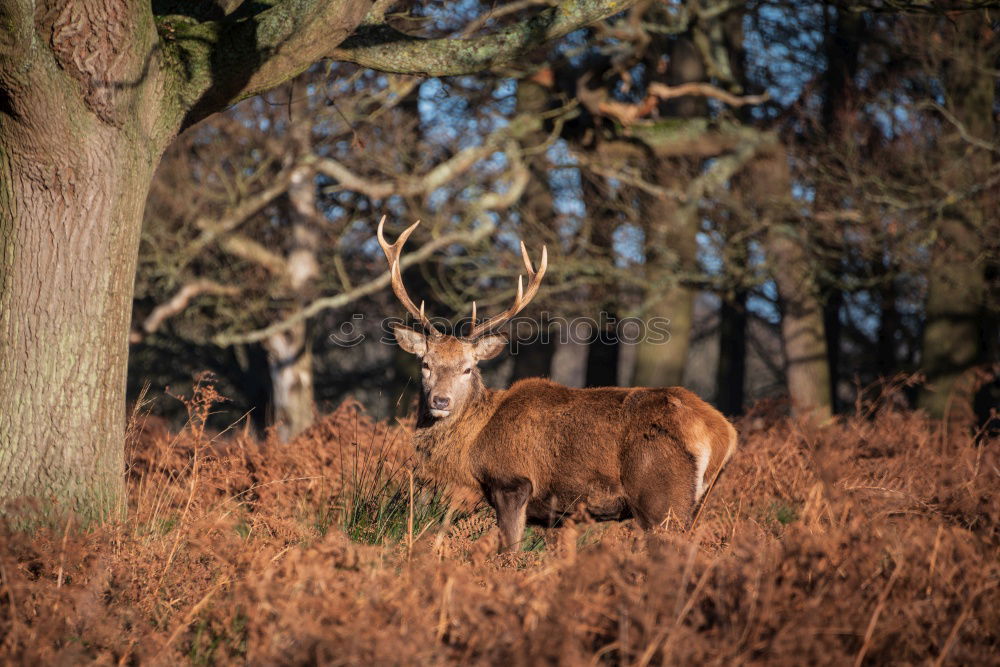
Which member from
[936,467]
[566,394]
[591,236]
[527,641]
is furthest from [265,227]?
[527,641]

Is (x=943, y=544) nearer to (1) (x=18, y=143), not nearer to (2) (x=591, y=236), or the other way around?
(1) (x=18, y=143)

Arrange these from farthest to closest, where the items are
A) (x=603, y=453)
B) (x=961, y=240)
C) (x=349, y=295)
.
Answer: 1. (x=349, y=295)
2. (x=961, y=240)
3. (x=603, y=453)

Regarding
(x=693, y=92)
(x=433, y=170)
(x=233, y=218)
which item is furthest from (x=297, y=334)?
(x=693, y=92)

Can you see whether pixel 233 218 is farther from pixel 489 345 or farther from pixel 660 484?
pixel 660 484

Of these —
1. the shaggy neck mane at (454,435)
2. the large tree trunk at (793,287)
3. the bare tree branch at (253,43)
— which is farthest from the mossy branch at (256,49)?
the large tree trunk at (793,287)

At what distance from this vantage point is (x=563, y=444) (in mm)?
5965

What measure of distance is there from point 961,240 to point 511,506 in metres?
8.14

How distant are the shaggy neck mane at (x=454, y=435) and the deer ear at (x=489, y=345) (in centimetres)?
22

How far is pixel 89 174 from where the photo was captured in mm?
5027

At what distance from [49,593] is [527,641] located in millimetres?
1930

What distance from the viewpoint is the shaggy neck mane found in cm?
630

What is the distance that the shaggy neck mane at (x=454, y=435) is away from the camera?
6.30 m

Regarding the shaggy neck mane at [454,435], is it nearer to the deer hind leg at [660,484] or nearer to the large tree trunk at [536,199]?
the deer hind leg at [660,484]

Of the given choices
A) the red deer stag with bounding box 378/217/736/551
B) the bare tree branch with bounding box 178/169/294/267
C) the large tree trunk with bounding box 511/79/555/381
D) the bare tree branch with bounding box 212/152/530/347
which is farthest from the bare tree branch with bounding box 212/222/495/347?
the red deer stag with bounding box 378/217/736/551
